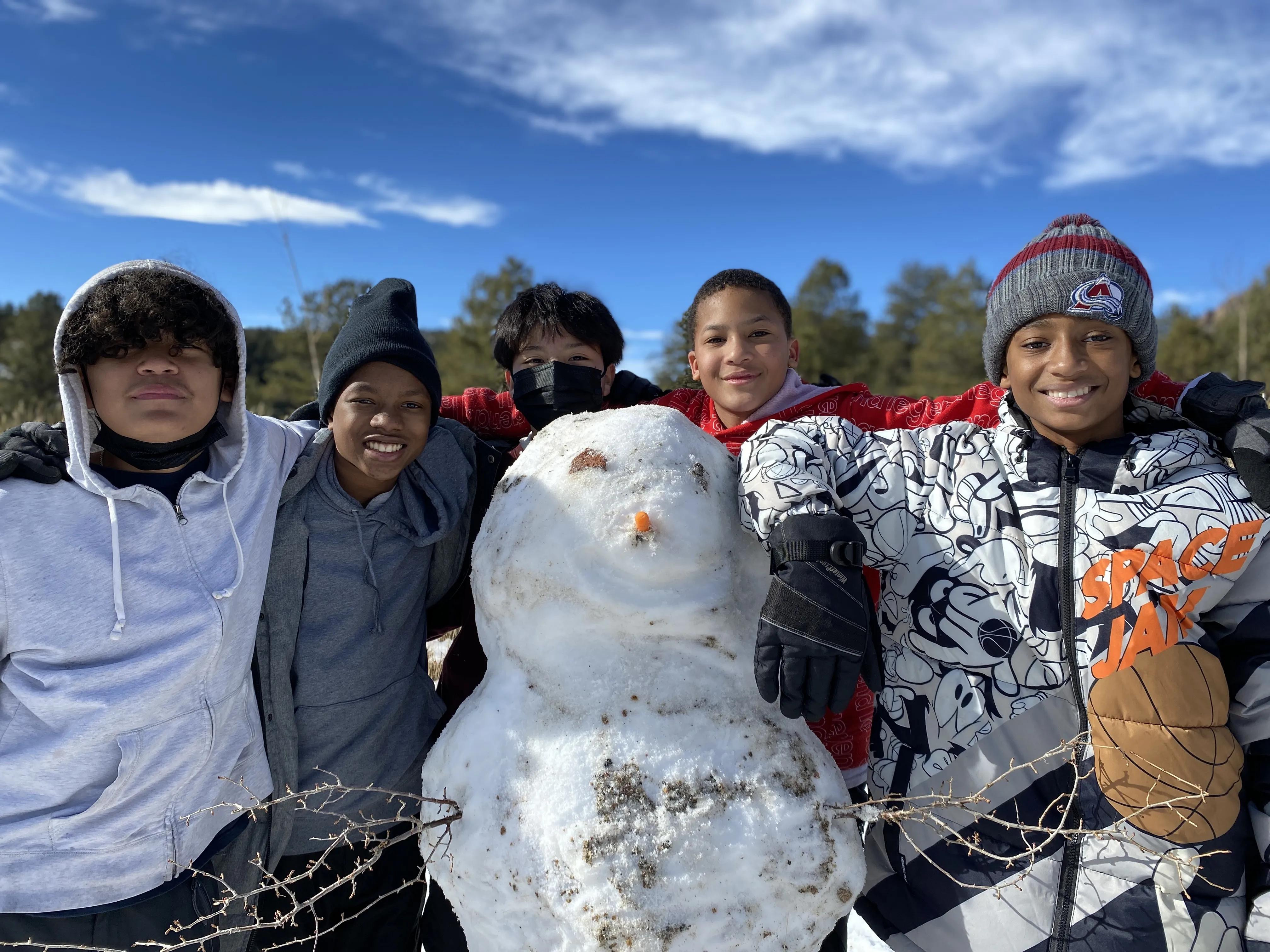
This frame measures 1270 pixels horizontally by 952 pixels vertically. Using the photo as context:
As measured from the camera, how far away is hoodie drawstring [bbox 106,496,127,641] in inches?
60.0

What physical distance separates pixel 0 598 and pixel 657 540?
1340 mm

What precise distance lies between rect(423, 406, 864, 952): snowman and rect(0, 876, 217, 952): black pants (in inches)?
23.9

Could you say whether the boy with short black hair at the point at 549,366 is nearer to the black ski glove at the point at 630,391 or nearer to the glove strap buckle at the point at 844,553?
the black ski glove at the point at 630,391

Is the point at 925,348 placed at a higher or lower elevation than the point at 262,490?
higher

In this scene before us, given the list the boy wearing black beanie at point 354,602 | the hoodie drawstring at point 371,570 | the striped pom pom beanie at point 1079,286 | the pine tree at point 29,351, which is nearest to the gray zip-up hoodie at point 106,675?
the boy wearing black beanie at point 354,602

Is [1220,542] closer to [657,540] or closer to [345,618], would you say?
[657,540]

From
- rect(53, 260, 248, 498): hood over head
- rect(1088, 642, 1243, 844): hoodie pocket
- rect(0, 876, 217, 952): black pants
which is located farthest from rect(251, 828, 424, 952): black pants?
rect(1088, 642, 1243, 844): hoodie pocket

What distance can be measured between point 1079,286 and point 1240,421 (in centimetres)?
41

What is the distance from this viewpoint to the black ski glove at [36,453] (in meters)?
1.49

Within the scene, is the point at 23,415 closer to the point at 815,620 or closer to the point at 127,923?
the point at 127,923

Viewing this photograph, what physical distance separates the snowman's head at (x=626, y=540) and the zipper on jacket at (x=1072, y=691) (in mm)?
591

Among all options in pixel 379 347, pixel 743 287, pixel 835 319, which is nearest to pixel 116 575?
pixel 379 347

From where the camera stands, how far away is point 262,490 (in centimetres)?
175

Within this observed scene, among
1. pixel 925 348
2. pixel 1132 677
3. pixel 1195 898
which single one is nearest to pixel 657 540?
pixel 1132 677
